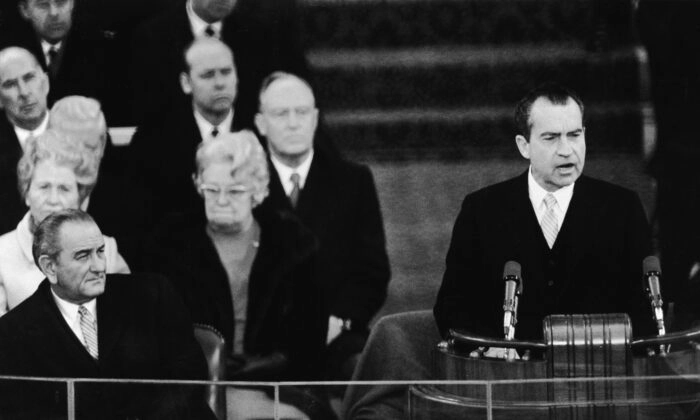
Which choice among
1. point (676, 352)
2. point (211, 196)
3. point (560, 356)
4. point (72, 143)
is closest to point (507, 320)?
point (560, 356)

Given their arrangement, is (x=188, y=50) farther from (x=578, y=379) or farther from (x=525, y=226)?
(x=578, y=379)

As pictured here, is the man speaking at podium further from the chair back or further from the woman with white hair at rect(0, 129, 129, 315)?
the woman with white hair at rect(0, 129, 129, 315)

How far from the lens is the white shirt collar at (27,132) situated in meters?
8.44

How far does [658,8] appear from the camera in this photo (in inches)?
316

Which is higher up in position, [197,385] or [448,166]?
[448,166]

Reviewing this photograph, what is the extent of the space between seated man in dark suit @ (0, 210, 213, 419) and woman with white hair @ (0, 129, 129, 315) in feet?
0.47

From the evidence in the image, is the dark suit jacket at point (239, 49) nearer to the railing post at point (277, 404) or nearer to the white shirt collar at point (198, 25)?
the white shirt collar at point (198, 25)

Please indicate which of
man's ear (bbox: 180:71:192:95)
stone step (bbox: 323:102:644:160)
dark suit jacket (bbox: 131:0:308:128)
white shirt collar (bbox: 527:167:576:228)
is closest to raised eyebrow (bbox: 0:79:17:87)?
dark suit jacket (bbox: 131:0:308:128)

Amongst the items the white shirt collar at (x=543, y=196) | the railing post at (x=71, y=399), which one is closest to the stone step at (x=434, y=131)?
the white shirt collar at (x=543, y=196)

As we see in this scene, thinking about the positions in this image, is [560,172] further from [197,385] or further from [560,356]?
[197,385]

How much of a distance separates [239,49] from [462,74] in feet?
4.10

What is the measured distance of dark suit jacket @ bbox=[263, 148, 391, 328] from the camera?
8180mm

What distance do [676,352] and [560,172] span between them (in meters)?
1.68

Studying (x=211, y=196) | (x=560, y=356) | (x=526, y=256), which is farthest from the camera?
(x=211, y=196)
